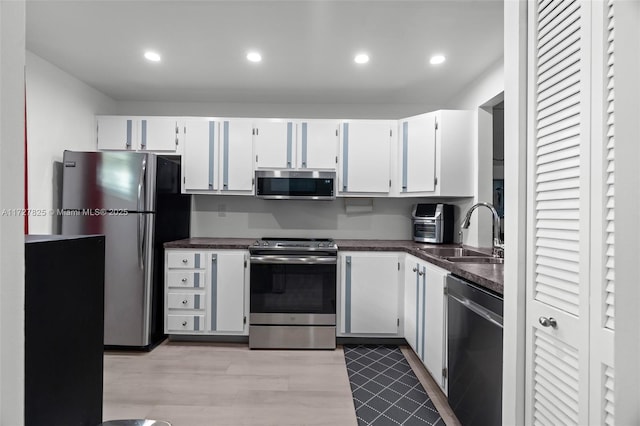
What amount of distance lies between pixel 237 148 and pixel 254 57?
0.95m

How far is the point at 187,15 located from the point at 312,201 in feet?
6.84

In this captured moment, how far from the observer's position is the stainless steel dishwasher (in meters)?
1.44

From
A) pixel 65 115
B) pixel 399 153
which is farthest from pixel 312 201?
pixel 65 115

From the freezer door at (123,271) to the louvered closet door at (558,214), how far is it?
9.38 feet

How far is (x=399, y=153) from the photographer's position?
133 inches

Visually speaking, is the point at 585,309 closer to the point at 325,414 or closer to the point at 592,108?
the point at 592,108

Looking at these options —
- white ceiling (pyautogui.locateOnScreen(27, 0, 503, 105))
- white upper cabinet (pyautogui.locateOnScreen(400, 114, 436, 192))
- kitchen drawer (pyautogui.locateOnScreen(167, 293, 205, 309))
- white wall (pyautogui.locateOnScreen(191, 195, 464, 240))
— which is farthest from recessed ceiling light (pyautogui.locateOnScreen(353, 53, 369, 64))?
kitchen drawer (pyautogui.locateOnScreen(167, 293, 205, 309))

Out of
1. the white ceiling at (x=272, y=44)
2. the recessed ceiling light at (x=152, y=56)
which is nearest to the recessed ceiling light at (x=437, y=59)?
the white ceiling at (x=272, y=44)

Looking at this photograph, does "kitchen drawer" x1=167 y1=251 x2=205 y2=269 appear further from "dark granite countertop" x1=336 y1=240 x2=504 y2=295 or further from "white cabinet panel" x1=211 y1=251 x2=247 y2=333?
"dark granite countertop" x1=336 y1=240 x2=504 y2=295

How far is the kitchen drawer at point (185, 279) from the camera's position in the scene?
10.3 ft

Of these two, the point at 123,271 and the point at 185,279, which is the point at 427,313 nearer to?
the point at 185,279

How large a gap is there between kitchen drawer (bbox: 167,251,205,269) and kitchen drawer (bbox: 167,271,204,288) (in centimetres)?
6

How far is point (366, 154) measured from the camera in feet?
11.2
